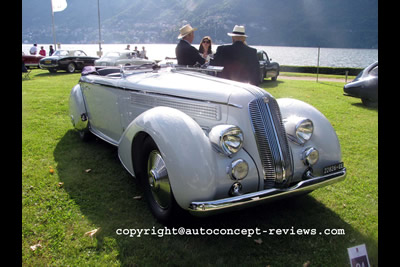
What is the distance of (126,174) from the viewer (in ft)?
13.6

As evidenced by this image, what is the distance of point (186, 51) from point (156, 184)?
2.33 m

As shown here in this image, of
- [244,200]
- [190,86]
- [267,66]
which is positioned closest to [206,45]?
[190,86]

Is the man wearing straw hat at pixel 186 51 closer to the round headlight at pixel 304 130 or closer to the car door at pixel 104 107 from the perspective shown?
the car door at pixel 104 107

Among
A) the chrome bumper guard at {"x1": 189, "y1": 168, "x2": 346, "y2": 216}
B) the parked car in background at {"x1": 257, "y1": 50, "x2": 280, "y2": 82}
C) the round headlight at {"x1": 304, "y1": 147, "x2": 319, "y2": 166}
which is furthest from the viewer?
the parked car in background at {"x1": 257, "y1": 50, "x2": 280, "y2": 82}


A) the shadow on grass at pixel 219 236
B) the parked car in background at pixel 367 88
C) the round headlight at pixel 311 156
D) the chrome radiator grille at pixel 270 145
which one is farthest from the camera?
the parked car in background at pixel 367 88

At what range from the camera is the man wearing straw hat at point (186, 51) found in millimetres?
4465

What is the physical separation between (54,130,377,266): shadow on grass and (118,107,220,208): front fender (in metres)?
0.44

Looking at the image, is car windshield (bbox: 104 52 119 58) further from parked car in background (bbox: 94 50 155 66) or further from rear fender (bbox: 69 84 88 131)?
rear fender (bbox: 69 84 88 131)

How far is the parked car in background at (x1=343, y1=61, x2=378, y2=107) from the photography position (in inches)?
359

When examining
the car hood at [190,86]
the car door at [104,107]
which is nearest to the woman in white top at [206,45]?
the car hood at [190,86]

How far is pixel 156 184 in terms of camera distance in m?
2.88

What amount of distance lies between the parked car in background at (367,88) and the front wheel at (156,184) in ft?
26.9

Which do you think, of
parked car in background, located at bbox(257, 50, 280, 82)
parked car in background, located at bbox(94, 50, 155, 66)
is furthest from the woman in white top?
parked car in background, located at bbox(94, 50, 155, 66)

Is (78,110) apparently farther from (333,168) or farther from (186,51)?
(333,168)
